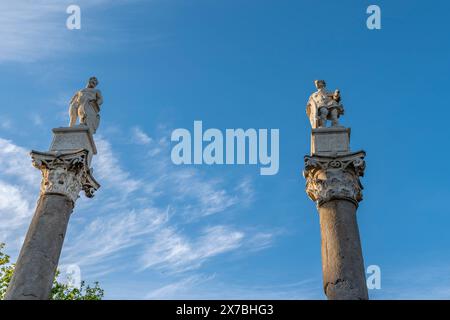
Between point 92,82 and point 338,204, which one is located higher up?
point 92,82

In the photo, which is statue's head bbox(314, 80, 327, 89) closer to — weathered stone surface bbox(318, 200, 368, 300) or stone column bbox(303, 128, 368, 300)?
stone column bbox(303, 128, 368, 300)

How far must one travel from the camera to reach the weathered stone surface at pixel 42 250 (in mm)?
11031

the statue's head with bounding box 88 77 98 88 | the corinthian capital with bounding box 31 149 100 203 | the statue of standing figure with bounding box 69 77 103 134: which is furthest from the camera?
the statue's head with bounding box 88 77 98 88

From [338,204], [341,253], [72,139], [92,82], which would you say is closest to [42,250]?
[72,139]

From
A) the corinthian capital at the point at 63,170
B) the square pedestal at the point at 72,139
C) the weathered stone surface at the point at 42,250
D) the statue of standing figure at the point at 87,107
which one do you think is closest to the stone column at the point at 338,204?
the corinthian capital at the point at 63,170

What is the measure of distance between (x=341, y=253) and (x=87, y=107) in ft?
29.0

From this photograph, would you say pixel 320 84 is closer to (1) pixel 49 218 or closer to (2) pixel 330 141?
(2) pixel 330 141

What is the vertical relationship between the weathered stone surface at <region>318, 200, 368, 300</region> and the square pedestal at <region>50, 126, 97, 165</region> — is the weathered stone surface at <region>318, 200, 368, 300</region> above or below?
below

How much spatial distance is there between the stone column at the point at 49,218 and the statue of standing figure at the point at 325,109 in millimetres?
6683

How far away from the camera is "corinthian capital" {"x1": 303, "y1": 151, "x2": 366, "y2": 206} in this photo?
Result: 1227cm

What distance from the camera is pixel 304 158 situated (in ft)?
42.6

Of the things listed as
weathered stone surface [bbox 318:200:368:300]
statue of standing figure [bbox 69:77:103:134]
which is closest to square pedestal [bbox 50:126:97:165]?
statue of standing figure [bbox 69:77:103:134]

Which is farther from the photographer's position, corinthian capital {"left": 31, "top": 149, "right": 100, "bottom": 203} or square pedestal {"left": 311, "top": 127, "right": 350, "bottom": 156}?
square pedestal {"left": 311, "top": 127, "right": 350, "bottom": 156}

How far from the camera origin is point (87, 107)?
15.1 metres
